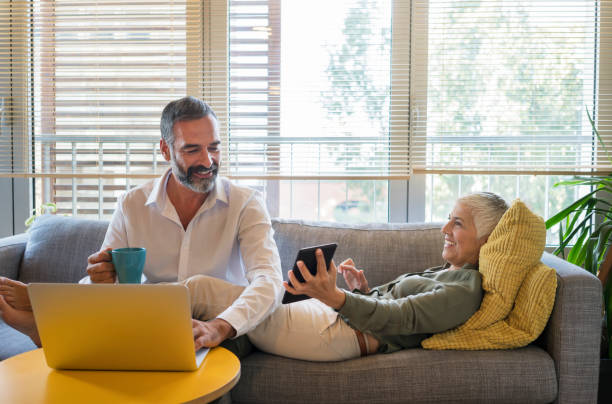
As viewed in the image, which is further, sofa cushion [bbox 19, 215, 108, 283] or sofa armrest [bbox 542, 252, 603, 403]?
sofa cushion [bbox 19, 215, 108, 283]

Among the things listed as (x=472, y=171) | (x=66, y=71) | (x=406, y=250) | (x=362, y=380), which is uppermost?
(x=66, y=71)

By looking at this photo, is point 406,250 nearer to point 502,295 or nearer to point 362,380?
point 502,295

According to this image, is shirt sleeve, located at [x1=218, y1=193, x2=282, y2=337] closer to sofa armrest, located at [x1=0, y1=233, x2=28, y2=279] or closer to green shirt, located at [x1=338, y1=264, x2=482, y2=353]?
green shirt, located at [x1=338, y1=264, x2=482, y2=353]

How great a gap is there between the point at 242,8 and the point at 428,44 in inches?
39.8

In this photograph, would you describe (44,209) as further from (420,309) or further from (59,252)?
(420,309)

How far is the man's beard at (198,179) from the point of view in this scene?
194 cm

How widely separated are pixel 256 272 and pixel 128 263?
0.56 meters

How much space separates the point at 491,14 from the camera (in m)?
2.74

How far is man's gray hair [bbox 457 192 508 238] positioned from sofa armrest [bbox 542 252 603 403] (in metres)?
0.29

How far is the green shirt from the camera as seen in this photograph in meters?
1.57

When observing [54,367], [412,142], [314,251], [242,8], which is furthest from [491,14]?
[54,367]

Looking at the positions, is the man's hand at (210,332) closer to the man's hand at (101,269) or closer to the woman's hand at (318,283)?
the woman's hand at (318,283)

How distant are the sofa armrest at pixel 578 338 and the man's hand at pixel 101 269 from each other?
1392 mm

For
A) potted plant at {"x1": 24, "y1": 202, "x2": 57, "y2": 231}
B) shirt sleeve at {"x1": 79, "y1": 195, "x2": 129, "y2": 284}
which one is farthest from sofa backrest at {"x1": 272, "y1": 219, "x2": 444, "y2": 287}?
potted plant at {"x1": 24, "y1": 202, "x2": 57, "y2": 231}
